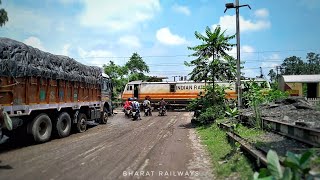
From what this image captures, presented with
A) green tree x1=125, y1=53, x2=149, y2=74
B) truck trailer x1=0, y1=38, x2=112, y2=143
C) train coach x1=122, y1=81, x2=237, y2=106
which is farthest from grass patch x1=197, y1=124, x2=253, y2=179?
green tree x1=125, y1=53, x2=149, y2=74

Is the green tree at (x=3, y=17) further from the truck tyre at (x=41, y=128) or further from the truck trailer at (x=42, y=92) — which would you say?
the truck tyre at (x=41, y=128)

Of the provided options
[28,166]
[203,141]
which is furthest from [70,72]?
[28,166]

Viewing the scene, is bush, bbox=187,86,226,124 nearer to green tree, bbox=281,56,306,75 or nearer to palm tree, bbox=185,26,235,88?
palm tree, bbox=185,26,235,88

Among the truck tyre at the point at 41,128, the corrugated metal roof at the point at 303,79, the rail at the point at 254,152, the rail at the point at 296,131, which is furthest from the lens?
the corrugated metal roof at the point at 303,79

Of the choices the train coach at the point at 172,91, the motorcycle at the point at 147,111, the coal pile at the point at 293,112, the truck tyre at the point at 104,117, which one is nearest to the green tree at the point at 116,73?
the train coach at the point at 172,91

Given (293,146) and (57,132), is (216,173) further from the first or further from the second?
(57,132)

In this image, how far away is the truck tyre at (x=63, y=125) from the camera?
1326 centimetres

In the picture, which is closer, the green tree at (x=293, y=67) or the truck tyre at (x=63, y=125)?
the truck tyre at (x=63, y=125)

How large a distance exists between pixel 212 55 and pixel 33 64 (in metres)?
9.65

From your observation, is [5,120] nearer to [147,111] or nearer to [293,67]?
[147,111]

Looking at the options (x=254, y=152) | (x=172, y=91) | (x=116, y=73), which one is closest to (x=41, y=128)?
(x=254, y=152)

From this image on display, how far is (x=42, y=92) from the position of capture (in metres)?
12.4

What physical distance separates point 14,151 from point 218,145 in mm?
6205

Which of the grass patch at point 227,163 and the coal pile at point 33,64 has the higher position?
the coal pile at point 33,64
